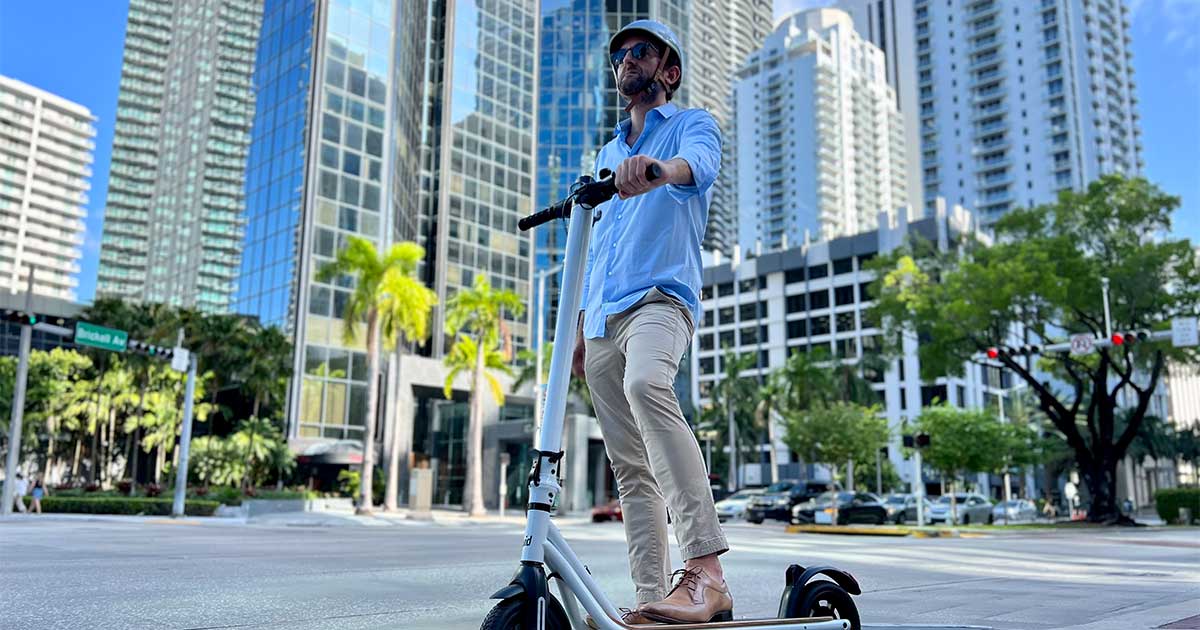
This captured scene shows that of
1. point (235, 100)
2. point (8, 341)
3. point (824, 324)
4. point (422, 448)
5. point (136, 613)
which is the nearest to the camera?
point (136, 613)

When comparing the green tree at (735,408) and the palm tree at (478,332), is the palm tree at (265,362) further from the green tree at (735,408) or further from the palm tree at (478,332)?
the green tree at (735,408)

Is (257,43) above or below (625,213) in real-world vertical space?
above

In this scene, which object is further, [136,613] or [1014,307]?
[1014,307]

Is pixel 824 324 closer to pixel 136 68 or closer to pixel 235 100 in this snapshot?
pixel 235 100

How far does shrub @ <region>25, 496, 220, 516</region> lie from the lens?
26891 millimetres

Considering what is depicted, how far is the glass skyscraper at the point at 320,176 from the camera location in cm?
4100

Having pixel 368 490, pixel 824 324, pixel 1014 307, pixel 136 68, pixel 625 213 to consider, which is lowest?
pixel 368 490

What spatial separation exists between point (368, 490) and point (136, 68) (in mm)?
78616

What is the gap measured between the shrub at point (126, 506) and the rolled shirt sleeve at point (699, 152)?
27807mm

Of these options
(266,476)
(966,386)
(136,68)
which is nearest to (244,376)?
(266,476)

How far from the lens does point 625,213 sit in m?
2.96

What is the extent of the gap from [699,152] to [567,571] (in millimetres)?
1302

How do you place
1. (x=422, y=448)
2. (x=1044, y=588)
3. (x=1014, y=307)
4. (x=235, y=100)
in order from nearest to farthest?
1. (x=1044, y=588)
2. (x=1014, y=307)
3. (x=422, y=448)
4. (x=235, y=100)

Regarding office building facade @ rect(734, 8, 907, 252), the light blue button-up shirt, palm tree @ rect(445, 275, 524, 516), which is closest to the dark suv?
palm tree @ rect(445, 275, 524, 516)
